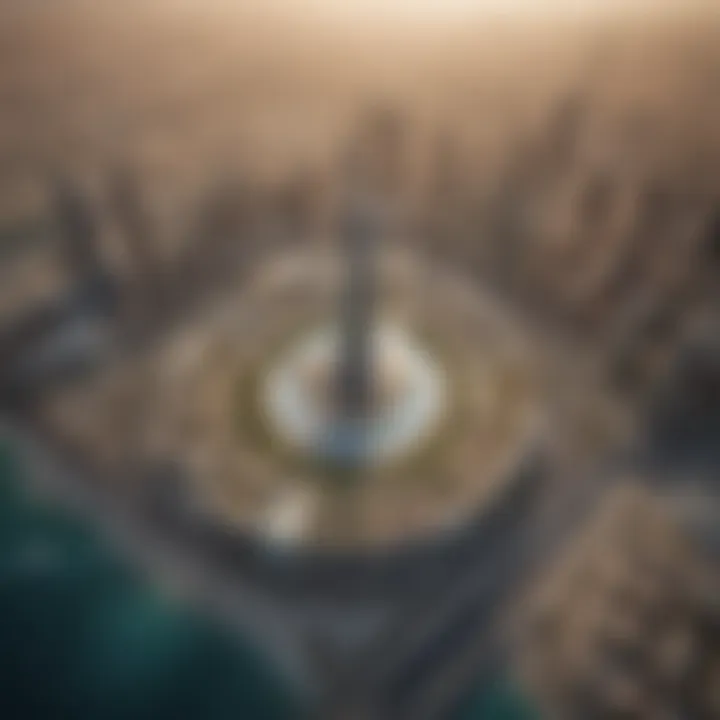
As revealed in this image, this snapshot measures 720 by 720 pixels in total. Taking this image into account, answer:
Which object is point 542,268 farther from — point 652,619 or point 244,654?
point 244,654

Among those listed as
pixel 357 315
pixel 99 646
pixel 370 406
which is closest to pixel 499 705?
pixel 370 406

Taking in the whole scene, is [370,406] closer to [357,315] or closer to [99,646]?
[357,315]

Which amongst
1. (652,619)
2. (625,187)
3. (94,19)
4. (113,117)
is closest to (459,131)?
(625,187)

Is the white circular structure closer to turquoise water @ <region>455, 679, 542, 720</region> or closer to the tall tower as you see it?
the tall tower

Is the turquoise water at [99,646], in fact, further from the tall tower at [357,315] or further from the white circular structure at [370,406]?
the tall tower at [357,315]

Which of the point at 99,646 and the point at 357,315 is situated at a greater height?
the point at 357,315

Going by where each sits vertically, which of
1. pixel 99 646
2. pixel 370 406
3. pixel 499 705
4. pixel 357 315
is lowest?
pixel 499 705
